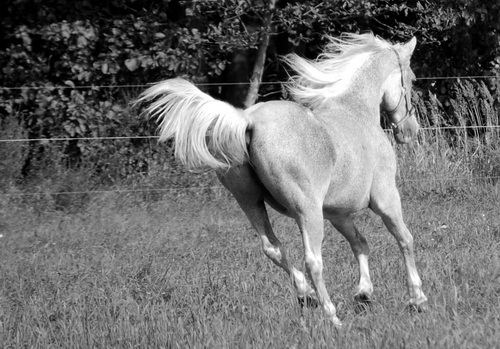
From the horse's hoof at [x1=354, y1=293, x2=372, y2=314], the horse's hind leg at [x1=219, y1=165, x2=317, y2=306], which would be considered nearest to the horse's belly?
the horse's hind leg at [x1=219, y1=165, x2=317, y2=306]

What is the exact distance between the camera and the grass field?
14.8 feet

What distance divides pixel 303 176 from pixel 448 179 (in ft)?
19.1

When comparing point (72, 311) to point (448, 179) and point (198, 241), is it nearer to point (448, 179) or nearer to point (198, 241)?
point (198, 241)

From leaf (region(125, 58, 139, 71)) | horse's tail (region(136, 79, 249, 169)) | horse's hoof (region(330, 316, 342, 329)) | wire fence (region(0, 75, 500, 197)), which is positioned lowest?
wire fence (region(0, 75, 500, 197))

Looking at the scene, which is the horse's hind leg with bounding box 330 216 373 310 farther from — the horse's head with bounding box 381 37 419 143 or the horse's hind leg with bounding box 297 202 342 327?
the horse's head with bounding box 381 37 419 143

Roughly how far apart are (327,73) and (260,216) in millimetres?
1256

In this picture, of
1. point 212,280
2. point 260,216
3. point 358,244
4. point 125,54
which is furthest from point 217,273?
point 125,54

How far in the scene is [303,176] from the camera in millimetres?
4750

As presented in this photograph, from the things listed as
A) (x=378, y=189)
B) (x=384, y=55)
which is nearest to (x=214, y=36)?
(x=384, y=55)

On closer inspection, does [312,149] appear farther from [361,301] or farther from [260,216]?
[361,301]

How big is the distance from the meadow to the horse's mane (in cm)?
128

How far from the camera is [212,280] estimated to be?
19.7 ft

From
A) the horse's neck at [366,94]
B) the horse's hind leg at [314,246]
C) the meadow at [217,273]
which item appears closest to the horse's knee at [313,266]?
the horse's hind leg at [314,246]

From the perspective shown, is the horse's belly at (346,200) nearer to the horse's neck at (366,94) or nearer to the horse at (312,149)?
the horse at (312,149)
